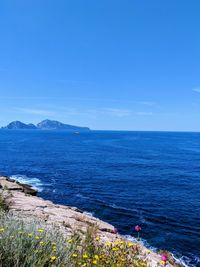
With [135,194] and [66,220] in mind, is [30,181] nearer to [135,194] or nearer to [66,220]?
[135,194]

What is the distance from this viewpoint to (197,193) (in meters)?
34.1

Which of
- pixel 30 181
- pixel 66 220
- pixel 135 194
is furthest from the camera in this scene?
pixel 30 181

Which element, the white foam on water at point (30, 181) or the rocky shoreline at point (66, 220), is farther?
the white foam on water at point (30, 181)

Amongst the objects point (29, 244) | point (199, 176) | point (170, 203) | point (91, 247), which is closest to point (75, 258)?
point (91, 247)

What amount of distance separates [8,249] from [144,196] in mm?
29512

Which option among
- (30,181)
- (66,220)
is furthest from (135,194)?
(66,220)

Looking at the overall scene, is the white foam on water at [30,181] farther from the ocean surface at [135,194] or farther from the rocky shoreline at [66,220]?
the rocky shoreline at [66,220]

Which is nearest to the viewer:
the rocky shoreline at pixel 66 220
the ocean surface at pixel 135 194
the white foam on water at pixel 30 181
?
the rocky shoreline at pixel 66 220

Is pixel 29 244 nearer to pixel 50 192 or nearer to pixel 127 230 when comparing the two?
pixel 127 230

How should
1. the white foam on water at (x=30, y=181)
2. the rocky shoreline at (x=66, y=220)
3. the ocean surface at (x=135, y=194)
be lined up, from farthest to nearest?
the white foam on water at (x=30, y=181), the ocean surface at (x=135, y=194), the rocky shoreline at (x=66, y=220)

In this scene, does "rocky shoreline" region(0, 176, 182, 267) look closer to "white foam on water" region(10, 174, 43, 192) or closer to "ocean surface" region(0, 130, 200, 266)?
"ocean surface" region(0, 130, 200, 266)

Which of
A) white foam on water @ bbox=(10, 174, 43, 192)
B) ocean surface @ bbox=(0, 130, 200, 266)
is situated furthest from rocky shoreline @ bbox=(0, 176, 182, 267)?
Result: white foam on water @ bbox=(10, 174, 43, 192)

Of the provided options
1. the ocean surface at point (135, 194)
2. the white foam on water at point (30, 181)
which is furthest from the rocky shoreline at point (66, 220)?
the white foam on water at point (30, 181)

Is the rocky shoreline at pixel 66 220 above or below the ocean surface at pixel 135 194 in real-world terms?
above
